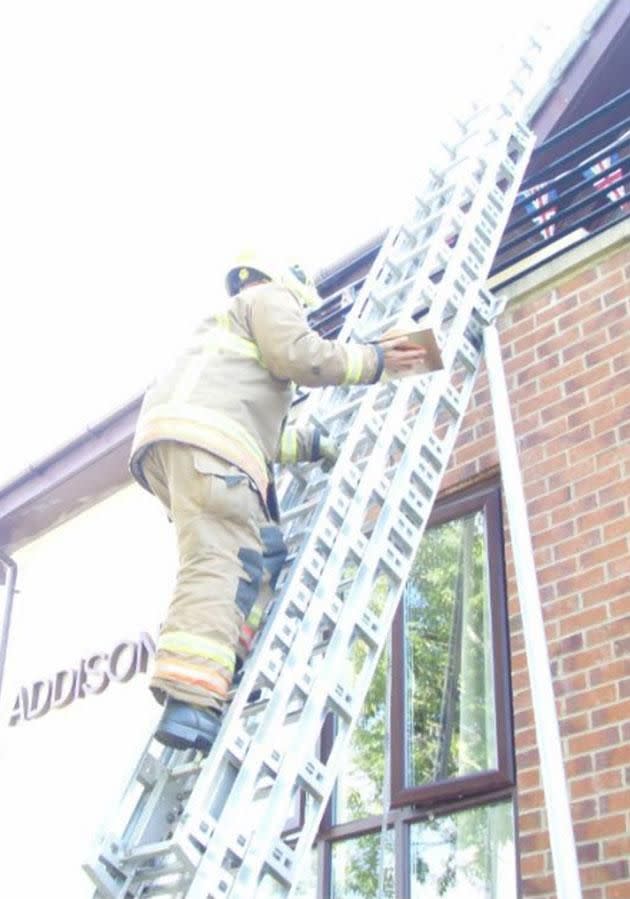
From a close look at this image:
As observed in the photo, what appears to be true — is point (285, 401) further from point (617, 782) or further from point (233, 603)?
point (617, 782)

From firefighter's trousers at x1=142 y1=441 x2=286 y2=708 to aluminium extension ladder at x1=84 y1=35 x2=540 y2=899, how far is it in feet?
0.26

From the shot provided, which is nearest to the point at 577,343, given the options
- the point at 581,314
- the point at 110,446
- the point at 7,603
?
the point at 581,314

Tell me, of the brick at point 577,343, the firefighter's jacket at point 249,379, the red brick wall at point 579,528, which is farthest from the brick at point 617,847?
the brick at point 577,343

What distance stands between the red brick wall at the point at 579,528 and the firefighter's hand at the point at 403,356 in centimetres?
137

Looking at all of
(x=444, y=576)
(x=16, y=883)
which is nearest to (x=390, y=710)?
(x=444, y=576)

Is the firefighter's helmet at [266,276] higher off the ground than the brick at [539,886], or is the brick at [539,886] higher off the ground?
the firefighter's helmet at [266,276]

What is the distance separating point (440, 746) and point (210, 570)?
2.16 m

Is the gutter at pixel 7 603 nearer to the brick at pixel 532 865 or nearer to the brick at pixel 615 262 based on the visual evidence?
the brick at pixel 532 865

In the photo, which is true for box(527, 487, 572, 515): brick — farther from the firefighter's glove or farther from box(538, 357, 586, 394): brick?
the firefighter's glove

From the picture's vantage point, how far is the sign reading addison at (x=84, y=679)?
7.48 meters

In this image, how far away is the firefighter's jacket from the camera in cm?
356

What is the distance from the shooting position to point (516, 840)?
4617 mm

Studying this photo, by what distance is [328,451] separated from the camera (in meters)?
4.00

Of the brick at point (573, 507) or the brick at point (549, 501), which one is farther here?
the brick at point (549, 501)
